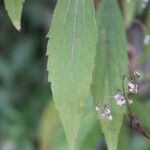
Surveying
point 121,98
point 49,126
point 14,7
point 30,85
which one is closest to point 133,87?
point 121,98

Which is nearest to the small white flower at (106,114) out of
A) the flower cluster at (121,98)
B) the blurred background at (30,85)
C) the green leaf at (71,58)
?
the flower cluster at (121,98)

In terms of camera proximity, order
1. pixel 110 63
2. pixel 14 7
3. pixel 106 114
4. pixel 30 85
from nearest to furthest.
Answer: pixel 14 7, pixel 106 114, pixel 110 63, pixel 30 85

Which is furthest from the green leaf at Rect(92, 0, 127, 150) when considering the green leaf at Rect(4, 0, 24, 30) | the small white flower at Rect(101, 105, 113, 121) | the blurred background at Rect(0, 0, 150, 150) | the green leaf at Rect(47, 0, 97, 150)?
the blurred background at Rect(0, 0, 150, 150)

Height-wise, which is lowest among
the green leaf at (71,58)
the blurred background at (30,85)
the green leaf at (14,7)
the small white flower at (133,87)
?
the blurred background at (30,85)

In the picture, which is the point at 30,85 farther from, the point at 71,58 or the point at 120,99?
the point at 71,58

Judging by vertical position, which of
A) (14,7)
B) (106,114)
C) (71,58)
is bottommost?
(106,114)

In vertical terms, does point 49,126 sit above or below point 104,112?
below

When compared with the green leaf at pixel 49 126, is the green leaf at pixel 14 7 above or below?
above

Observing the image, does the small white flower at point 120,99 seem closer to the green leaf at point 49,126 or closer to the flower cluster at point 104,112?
the flower cluster at point 104,112
